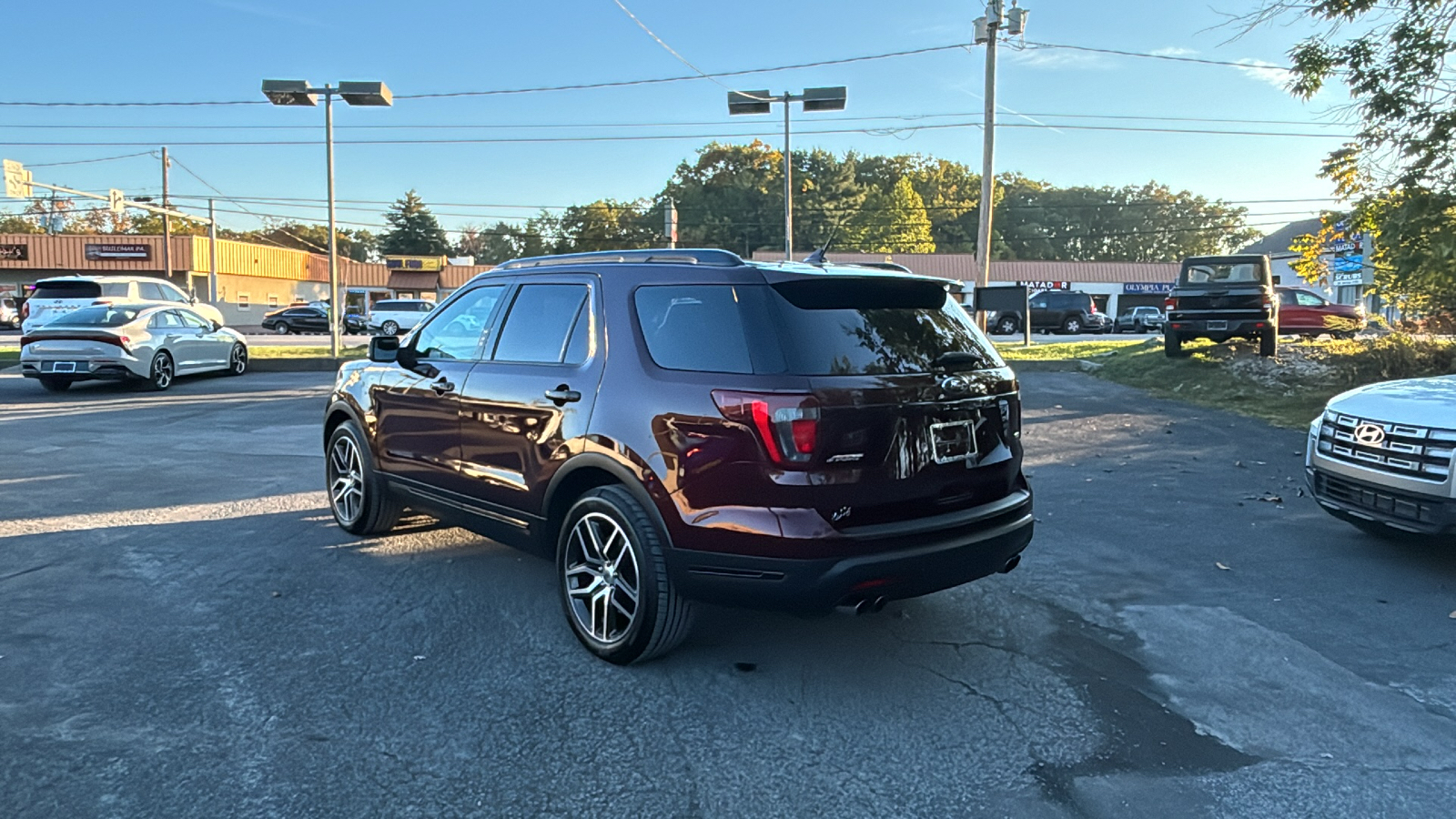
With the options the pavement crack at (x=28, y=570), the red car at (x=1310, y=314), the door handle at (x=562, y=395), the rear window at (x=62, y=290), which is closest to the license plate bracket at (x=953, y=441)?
the door handle at (x=562, y=395)

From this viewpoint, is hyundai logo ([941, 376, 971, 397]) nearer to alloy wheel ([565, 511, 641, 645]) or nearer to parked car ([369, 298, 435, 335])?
alloy wheel ([565, 511, 641, 645])

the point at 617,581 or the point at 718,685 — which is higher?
the point at 617,581

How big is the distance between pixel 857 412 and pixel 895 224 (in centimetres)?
7748

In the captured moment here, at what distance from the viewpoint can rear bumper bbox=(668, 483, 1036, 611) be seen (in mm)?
3439

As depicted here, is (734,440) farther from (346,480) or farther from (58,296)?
(58,296)

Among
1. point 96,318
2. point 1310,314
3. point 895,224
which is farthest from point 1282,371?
point 895,224

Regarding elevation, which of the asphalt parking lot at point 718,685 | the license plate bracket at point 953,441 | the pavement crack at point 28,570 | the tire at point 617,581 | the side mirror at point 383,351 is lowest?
the asphalt parking lot at point 718,685

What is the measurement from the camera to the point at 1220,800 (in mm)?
2949

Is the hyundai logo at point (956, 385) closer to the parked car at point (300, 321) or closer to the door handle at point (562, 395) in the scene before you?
the door handle at point (562, 395)

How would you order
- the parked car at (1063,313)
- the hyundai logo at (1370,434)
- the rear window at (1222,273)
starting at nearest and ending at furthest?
the hyundai logo at (1370,434) → the rear window at (1222,273) → the parked car at (1063,313)

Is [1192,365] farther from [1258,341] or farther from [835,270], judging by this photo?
[835,270]

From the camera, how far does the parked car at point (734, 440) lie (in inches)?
137

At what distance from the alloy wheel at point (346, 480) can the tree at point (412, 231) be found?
9866cm

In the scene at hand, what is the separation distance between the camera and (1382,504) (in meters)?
5.20
